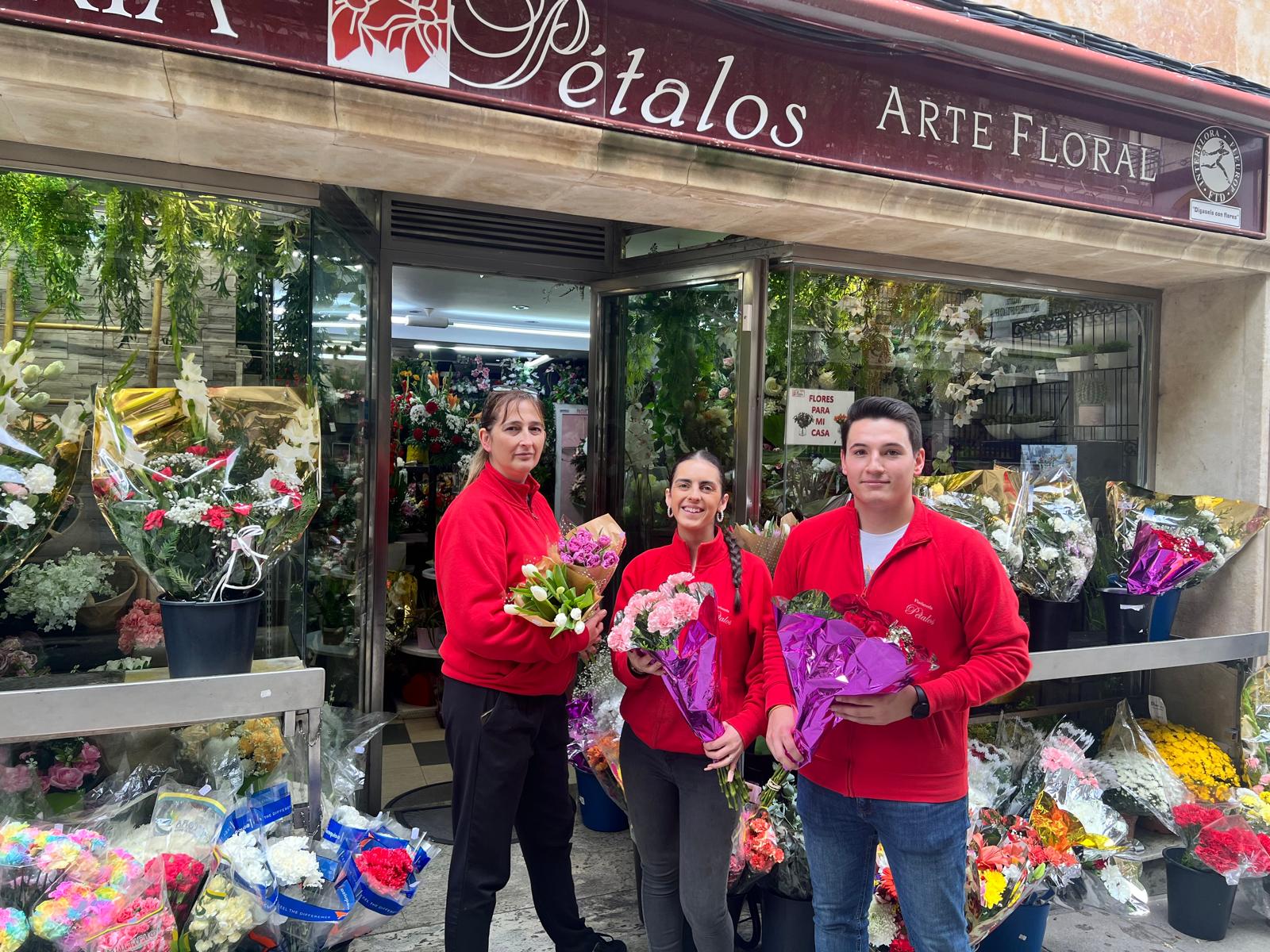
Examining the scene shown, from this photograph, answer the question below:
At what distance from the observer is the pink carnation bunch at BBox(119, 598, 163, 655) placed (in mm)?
2885

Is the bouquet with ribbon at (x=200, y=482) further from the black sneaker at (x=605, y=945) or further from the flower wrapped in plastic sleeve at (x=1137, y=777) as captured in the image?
the flower wrapped in plastic sleeve at (x=1137, y=777)

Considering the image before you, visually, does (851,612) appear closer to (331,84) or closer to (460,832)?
(460,832)

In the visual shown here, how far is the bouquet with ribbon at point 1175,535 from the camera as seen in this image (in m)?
3.86

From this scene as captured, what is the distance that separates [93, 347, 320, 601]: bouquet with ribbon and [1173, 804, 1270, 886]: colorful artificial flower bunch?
3400 millimetres

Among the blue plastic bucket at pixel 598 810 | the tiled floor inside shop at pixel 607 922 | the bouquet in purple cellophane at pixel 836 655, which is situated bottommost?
the tiled floor inside shop at pixel 607 922

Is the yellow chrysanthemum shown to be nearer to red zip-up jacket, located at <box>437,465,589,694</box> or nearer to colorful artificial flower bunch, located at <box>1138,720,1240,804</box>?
red zip-up jacket, located at <box>437,465,589,694</box>

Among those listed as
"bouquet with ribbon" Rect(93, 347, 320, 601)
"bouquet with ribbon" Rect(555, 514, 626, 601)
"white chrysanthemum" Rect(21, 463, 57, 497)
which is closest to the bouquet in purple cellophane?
"bouquet with ribbon" Rect(555, 514, 626, 601)

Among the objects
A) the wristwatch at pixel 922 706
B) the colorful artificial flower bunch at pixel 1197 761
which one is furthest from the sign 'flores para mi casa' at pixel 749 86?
the colorful artificial flower bunch at pixel 1197 761

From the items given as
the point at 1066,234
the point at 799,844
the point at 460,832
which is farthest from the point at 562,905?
the point at 1066,234

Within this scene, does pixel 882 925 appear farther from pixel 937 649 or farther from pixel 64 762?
pixel 64 762

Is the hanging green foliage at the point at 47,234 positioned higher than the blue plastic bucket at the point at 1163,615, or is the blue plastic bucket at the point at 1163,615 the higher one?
the hanging green foliage at the point at 47,234

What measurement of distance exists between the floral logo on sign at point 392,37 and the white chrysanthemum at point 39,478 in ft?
4.17

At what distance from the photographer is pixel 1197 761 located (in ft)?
13.4

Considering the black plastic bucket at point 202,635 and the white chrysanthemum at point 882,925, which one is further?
the white chrysanthemum at point 882,925
